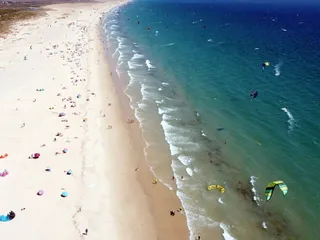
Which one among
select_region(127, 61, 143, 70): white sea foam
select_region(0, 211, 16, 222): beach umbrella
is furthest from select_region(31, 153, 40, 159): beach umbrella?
select_region(127, 61, 143, 70): white sea foam

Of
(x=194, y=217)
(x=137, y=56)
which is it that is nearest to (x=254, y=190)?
(x=194, y=217)

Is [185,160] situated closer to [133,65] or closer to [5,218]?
[5,218]

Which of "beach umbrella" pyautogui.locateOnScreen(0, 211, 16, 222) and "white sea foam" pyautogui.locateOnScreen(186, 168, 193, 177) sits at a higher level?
"beach umbrella" pyautogui.locateOnScreen(0, 211, 16, 222)

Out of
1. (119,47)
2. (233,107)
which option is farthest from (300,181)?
(119,47)

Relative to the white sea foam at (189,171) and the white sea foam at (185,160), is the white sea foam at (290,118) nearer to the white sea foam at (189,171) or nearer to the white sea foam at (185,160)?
the white sea foam at (185,160)

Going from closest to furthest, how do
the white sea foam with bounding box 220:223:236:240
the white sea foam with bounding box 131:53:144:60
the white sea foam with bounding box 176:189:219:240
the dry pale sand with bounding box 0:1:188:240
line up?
the white sea foam with bounding box 220:223:236:240
the dry pale sand with bounding box 0:1:188:240
the white sea foam with bounding box 176:189:219:240
the white sea foam with bounding box 131:53:144:60

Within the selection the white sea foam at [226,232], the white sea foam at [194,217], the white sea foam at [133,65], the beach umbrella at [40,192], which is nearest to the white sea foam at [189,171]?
the white sea foam at [194,217]

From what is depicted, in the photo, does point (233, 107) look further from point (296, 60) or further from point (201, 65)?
point (296, 60)

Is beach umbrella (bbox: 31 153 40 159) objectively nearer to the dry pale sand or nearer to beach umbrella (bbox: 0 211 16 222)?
the dry pale sand
